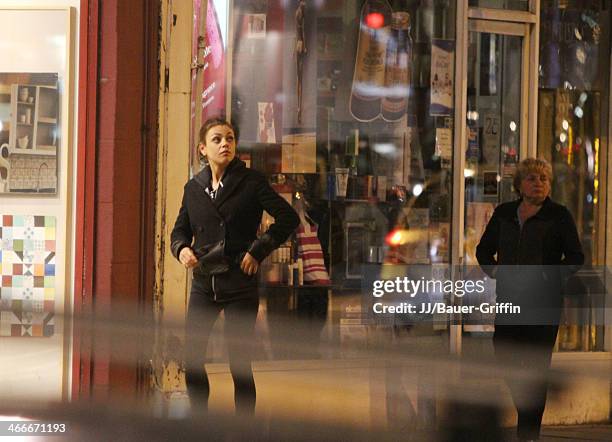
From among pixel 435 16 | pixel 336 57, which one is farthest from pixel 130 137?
pixel 435 16

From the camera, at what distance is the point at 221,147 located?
295 inches

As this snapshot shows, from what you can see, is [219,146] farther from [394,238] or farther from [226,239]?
[394,238]

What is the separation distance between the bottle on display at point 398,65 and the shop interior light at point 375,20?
0.26ft

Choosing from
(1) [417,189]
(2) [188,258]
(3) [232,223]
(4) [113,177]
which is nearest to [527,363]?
(1) [417,189]

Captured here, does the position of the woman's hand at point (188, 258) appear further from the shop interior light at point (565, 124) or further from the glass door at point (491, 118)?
the shop interior light at point (565, 124)

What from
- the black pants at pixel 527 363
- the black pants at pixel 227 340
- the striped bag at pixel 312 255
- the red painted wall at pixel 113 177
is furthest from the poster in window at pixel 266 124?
the black pants at pixel 527 363

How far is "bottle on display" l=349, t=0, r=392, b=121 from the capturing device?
8.86 m

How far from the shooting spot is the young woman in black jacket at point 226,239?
7293 mm

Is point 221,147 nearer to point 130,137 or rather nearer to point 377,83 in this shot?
point 130,137

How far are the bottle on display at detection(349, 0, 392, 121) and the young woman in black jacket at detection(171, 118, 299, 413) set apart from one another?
1.55 metres

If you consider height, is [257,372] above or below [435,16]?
below

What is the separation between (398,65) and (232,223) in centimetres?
223

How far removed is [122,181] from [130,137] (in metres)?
0.27

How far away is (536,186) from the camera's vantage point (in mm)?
7992
